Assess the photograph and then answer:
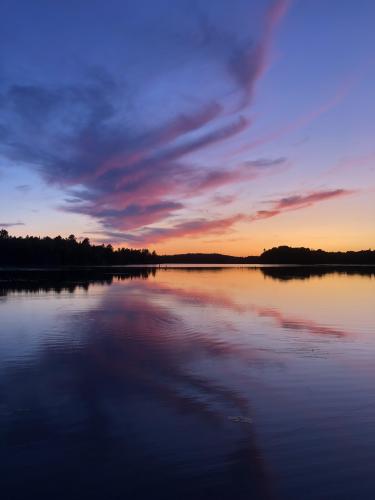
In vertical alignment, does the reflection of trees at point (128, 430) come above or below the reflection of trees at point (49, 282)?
below

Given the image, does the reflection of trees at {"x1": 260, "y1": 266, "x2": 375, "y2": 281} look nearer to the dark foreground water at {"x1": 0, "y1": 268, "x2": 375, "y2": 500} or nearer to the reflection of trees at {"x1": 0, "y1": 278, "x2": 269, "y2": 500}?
the dark foreground water at {"x1": 0, "y1": 268, "x2": 375, "y2": 500}

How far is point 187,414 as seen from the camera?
36.3 ft

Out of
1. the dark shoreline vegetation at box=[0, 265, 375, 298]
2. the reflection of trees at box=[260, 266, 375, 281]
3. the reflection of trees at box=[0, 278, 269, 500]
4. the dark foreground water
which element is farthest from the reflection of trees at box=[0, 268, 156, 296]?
the reflection of trees at box=[0, 278, 269, 500]

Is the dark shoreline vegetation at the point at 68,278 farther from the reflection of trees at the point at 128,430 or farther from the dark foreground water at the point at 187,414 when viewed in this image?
the reflection of trees at the point at 128,430

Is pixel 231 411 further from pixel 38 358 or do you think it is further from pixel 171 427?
pixel 38 358

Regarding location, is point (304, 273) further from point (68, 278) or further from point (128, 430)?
point (128, 430)

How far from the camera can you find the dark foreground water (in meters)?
7.80

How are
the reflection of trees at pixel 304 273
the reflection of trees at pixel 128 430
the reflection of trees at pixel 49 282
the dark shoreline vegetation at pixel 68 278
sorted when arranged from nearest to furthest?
the reflection of trees at pixel 128 430 < the reflection of trees at pixel 49 282 < the dark shoreline vegetation at pixel 68 278 < the reflection of trees at pixel 304 273

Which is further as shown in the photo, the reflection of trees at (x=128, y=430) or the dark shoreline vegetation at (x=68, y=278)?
the dark shoreline vegetation at (x=68, y=278)

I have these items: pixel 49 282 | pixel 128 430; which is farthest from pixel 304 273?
pixel 128 430

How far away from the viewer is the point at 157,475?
799 centimetres

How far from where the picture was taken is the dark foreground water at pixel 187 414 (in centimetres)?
780

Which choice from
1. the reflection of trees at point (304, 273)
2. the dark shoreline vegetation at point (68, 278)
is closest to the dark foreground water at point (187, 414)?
the dark shoreline vegetation at point (68, 278)

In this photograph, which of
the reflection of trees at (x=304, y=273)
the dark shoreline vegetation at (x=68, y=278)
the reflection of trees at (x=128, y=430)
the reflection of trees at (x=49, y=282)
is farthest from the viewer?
the reflection of trees at (x=304, y=273)
